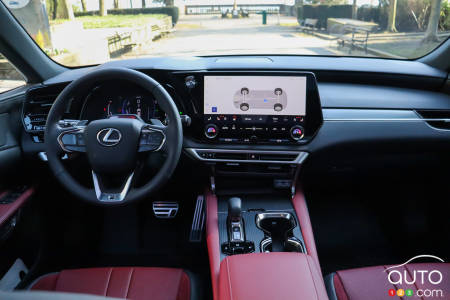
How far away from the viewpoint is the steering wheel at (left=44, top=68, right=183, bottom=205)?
5.27ft

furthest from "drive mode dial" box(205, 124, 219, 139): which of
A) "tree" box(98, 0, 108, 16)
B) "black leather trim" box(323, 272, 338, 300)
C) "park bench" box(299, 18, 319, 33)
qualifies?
"tree" box(98, 0, 108, 16)

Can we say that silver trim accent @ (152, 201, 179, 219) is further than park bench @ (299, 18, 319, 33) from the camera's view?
No

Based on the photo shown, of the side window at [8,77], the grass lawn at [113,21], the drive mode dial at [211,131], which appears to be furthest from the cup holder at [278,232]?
the grass lawn at [113,21]

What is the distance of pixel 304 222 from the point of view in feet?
6.47

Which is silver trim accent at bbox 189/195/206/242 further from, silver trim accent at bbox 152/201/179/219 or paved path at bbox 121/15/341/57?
paved path at bbox 121/15/341/57

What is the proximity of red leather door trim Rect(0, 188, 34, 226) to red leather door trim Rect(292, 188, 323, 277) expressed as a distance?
1.51m

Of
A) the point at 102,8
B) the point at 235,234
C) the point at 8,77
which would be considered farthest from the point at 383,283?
the point at 102,8

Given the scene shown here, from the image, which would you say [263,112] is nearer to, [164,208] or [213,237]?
[213,237]

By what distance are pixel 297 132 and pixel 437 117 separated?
0.92 metres

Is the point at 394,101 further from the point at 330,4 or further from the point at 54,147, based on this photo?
the point at 54,147

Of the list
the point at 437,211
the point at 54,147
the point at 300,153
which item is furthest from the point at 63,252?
the point at 437,211

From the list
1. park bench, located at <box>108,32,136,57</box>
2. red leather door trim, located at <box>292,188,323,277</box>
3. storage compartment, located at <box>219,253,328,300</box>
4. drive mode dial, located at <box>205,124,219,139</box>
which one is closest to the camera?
storage compartment, located at <box>219,253,328,300</box>

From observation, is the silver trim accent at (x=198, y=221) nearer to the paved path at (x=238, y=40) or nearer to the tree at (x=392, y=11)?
the paved path at (x=238, y=40)

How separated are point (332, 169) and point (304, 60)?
772 mm
